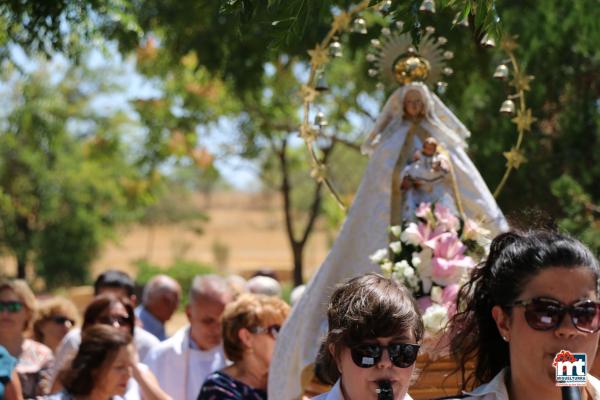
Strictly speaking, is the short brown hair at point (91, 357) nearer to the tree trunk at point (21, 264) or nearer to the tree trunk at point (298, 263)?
the tree trunk at point (298, 263)

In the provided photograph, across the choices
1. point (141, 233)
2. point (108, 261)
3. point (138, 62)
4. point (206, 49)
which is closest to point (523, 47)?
point (206, 49)

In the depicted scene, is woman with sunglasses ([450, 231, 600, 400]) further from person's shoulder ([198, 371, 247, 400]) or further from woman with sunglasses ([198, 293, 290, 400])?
woman with sunglasses ([198, 293, 290, 400])

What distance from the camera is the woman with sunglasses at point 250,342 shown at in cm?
514

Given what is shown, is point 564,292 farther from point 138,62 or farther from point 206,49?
point 138,62

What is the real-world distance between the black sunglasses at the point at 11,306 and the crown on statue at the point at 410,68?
104 inches

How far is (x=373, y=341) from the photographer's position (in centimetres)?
306

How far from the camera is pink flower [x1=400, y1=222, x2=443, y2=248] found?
5.05 m

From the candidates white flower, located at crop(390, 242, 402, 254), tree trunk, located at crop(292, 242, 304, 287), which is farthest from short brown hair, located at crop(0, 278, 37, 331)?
tree trunk, located at crop(292, 242, 304, 287)

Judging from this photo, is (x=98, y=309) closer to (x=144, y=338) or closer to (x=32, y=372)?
(x=144, y=338)

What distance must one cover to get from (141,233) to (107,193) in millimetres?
39695

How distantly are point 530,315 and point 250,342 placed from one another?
2637 mm

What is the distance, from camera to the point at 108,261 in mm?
50031

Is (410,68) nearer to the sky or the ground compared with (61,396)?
nearer to the sky

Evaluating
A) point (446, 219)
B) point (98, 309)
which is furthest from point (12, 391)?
point (446, 219)
